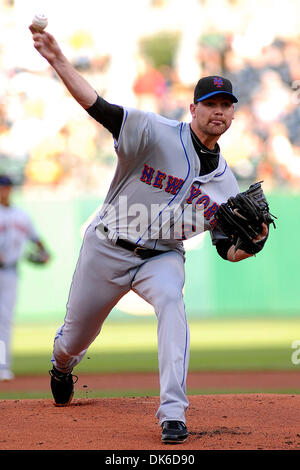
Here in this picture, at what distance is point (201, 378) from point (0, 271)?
2.22 meters

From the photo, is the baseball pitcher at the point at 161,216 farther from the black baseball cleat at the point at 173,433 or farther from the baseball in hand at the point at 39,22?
the baseball in hand at the point at 39,22

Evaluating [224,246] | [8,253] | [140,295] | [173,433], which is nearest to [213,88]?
[224,246]

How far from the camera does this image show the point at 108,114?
361 cm

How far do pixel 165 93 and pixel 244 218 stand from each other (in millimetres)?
10703

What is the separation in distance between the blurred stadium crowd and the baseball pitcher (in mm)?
8979

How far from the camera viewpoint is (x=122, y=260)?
3.98 m

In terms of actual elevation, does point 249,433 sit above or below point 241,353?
below

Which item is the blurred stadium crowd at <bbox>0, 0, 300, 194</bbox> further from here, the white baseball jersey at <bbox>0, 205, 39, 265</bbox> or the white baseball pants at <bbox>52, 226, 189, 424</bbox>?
the white baseball pants at <bbox>52, 226, 189, 424</bbox>

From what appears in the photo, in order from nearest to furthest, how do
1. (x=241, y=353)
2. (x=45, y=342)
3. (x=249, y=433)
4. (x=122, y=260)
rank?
(x=249, y=433) < (x=122, y=260) < (x=241, y=353) < (x=45, y=342)

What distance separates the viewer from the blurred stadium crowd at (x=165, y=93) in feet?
43.0

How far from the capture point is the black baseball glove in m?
3.92
